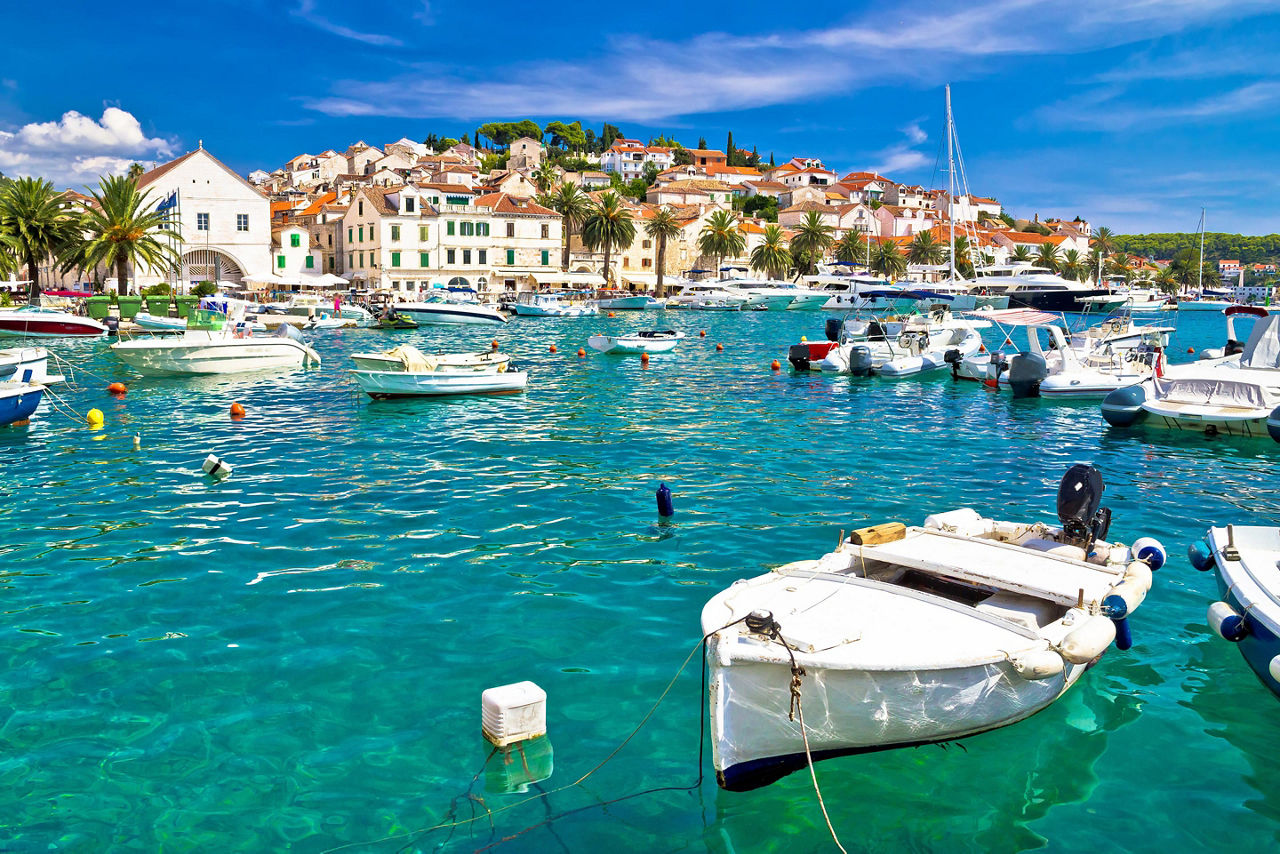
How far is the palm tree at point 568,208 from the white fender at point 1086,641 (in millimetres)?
97361

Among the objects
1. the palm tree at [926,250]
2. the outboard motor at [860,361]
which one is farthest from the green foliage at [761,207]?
the outboard motor at [860,361]

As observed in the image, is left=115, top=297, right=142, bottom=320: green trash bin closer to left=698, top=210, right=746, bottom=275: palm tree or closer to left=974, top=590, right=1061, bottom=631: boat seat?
left=974, top=590, right=1061, bottom=631: boat seat

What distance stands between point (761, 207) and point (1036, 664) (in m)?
158

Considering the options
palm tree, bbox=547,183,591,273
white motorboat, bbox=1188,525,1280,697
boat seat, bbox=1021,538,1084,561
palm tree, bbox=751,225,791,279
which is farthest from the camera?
palm tree, bbox=751,225,791,279

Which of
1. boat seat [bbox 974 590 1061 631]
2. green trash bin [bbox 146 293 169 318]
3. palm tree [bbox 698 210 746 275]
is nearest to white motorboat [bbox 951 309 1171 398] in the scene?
boat seat [bbox 974 590 1061 631]

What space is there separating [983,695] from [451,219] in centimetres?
9236

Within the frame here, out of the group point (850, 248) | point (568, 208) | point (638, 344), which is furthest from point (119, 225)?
point (850, 248)

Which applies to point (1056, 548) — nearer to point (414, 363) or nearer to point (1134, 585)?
point (1134, 585)

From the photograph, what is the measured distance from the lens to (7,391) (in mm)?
20328

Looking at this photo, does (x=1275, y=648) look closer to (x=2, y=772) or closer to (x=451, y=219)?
(x=2, y=772)

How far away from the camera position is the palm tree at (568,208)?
336 feet

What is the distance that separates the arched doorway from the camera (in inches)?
3098

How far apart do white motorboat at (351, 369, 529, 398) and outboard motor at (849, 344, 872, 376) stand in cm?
1420

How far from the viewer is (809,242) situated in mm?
123062
